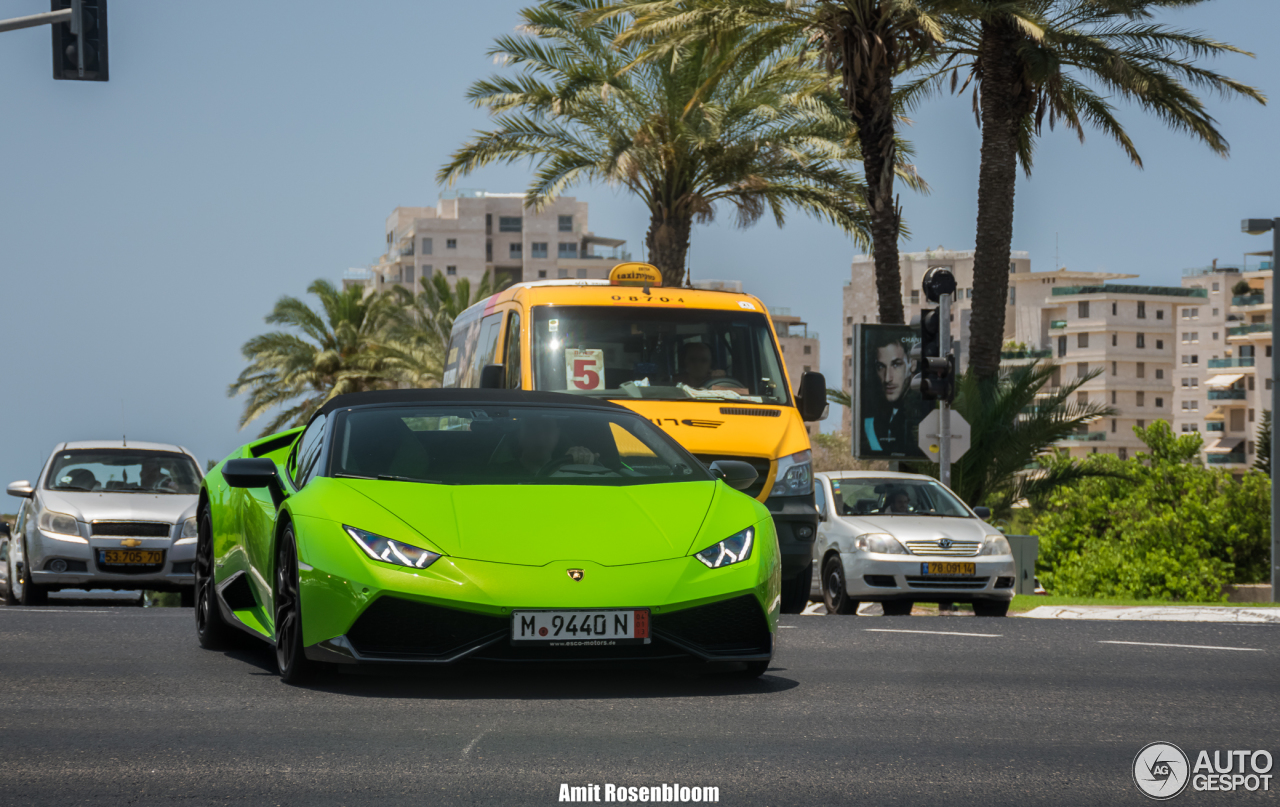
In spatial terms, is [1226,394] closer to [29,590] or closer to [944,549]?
[944,549]

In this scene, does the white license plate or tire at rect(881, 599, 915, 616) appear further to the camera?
tire at rect(881, 599, 915, 616)

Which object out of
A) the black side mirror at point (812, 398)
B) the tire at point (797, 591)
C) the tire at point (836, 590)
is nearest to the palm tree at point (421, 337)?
the tire at point (836, 590)

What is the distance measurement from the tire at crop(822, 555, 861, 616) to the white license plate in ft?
29.8

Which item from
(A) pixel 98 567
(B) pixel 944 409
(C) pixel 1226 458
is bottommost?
(C) pixel 1226 458

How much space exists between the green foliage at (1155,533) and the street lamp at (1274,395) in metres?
14.3

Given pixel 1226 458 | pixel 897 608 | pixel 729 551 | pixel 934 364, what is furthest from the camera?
pixel 1226 458

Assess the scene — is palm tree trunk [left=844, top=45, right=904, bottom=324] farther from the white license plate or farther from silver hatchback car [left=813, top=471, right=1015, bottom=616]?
the white license plate

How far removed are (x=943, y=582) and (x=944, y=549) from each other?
0.31 m

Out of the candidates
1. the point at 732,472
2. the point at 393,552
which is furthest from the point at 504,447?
the point at 393,552

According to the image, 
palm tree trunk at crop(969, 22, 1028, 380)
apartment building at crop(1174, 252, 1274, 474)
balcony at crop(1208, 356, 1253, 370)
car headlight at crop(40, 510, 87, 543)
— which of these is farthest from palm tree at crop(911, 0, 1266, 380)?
balcony at crop(1208, 356, 1253, 370)

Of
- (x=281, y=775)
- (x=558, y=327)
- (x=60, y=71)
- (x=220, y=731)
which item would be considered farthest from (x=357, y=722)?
(x=60, y=71)

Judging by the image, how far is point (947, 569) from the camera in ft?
48.9

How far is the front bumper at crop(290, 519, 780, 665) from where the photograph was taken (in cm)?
621

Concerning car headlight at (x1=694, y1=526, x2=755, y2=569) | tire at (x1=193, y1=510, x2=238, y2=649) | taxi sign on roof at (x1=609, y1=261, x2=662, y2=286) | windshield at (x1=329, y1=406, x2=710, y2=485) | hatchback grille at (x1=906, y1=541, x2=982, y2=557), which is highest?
taxi sign on roof at (x1=609, y1=261, x2=662, y2=286)
